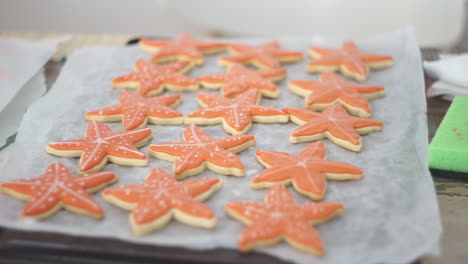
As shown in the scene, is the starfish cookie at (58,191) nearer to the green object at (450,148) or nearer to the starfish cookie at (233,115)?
the starfish cookie at (233,115)

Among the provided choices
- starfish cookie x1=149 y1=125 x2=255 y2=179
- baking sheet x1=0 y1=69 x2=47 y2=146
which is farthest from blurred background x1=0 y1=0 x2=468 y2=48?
starfish cookie x1=149 y1=125 x2=255 y2=179

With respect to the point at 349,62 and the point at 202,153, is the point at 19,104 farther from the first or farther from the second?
the point at 349,62

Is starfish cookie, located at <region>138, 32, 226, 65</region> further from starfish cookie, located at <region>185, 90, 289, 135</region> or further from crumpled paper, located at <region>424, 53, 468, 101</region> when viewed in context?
crumpled paper, located at <region>424, 53, 468, 101</region>

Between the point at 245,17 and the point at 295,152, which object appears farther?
the point at 245,17

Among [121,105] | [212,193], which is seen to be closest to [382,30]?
[121,105]

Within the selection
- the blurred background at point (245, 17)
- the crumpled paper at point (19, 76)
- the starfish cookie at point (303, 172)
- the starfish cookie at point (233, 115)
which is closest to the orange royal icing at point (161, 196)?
the starfish cookie at point (303, 172)

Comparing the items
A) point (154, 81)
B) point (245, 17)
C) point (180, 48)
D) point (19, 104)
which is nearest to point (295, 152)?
point (154, 81)
